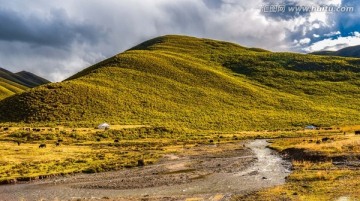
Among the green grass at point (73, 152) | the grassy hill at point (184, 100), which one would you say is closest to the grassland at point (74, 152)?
the green grass at point (73, 152)

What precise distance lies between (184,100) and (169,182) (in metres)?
116

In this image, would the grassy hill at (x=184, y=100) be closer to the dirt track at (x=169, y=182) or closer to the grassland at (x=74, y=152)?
the grassland at (x=74, y=152)

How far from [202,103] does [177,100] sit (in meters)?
9.65

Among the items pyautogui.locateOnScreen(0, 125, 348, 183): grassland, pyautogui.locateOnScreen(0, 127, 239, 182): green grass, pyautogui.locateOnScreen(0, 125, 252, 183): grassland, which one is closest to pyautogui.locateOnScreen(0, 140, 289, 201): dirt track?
pyautogui.locateOnScreen(0, 127, 239, 182): green grass

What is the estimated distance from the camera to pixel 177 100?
15575 cm

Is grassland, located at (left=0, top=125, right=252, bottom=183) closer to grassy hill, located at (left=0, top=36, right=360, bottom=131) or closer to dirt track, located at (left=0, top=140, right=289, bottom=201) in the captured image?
dirt track, located at (left=0, top=140, right=289, bottom=201)

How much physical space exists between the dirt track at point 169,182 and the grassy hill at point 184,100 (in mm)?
72709

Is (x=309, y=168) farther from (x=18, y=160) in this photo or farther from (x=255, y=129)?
(x=255, y=129)

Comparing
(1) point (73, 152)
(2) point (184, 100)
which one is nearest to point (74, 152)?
(1) point (73, 152)

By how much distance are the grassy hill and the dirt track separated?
72709 millimetres

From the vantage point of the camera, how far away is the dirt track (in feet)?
117

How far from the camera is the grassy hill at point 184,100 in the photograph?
130375 millimetres

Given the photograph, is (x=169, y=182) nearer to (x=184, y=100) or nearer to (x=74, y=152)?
(x=74, y=152)

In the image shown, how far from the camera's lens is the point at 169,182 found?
4081cm
